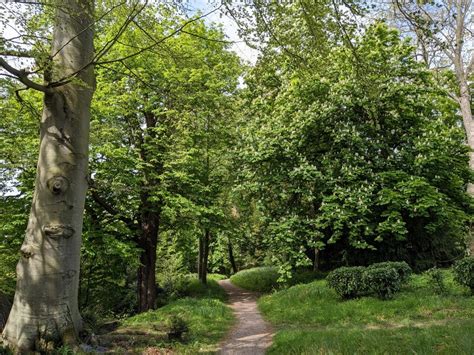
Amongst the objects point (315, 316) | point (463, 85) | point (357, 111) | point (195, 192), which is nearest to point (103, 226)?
point (195, 192)

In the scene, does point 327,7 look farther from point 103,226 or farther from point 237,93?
point 237,93

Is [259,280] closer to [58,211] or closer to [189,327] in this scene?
[189,327]

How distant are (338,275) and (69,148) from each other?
7.94 meters

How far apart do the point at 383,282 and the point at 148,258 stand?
7.79m

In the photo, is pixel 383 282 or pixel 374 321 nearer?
pixel 374 321

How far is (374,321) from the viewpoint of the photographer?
773 centimetres

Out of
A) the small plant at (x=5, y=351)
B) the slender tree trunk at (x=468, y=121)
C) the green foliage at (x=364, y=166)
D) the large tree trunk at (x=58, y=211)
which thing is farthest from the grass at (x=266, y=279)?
the small plant at (x=5, y=351)

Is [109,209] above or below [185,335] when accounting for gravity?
above

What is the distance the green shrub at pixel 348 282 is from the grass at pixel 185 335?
311cm

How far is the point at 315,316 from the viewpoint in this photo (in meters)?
8.95

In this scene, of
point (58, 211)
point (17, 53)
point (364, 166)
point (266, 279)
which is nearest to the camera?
point (17, 53)

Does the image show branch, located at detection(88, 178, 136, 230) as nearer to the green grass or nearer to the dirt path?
the dirt path

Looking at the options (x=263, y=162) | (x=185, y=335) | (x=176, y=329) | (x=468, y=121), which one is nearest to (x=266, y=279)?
(x=263, y=162)

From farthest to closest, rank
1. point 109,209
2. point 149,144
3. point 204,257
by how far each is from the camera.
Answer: point 204,257 → point 149,144 → point 109,209
